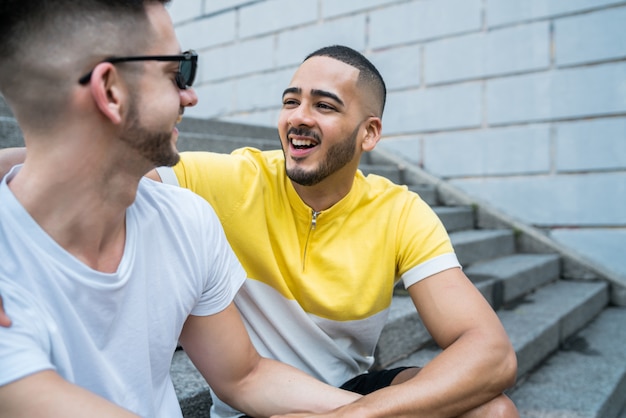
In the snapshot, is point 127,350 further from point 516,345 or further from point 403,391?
point 516,345

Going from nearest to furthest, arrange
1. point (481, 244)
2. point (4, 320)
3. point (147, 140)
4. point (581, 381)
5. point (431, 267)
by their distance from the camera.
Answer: point (4, 320) → point (147, 140) → point (431, 267) → point (581, 381) → point (481, 244)

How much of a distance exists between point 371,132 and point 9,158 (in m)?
1.30

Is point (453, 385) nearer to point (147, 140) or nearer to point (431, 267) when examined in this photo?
point (431, 267)

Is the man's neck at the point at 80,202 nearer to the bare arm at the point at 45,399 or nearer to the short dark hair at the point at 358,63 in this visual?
the bare arm at the point at 45,399

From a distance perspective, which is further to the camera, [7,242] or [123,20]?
[123,20]

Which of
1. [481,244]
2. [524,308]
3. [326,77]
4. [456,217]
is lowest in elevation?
[524,308]

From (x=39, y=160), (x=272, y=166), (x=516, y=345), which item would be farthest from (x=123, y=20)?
(x=516, y=345)

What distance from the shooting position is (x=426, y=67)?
5250 millimetres

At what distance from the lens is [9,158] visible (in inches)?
54.5

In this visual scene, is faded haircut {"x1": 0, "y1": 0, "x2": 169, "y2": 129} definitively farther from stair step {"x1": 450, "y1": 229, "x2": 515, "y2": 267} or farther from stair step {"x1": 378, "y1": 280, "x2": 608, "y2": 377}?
stair step {"x1": 450, "y1": 229, "x2": 515, "y2": 267}

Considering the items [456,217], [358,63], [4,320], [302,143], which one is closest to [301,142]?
[302,143]

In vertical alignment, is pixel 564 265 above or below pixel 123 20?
below

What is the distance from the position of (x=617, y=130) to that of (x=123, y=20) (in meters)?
4.30

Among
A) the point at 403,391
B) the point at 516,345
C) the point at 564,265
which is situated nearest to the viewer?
the point at 403,391
